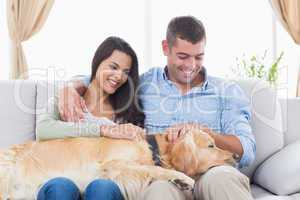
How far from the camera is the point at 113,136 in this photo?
2152 mm

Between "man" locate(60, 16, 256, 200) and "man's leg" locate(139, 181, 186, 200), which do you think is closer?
"man's leg" locate(139, 181, 186, 200)

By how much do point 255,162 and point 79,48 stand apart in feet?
7.11

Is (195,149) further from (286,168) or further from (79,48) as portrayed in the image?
(79,48)

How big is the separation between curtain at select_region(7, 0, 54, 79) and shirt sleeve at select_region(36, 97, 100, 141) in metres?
1.62

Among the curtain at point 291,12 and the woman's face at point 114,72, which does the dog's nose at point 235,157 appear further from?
the curtain at point 291,12

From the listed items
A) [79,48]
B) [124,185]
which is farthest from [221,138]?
[79,48]

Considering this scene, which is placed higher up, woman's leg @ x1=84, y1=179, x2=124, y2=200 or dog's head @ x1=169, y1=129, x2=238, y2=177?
dog's head @ x1=169, y1=129, x2=238, y2=177

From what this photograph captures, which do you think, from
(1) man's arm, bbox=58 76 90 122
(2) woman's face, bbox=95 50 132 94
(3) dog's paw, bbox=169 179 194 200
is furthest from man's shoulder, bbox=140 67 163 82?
(3) dog's paw, bbox=169 179 194 200

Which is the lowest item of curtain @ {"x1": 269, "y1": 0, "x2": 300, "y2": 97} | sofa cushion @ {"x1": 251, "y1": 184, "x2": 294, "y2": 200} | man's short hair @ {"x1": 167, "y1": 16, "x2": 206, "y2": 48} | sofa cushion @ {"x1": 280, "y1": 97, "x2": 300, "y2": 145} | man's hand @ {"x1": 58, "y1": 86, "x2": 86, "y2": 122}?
sofa cushion @ {"x1": 251, "y1": 184, "x2": 294, "y2": 200}

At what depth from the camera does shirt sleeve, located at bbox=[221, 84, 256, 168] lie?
7.20ft

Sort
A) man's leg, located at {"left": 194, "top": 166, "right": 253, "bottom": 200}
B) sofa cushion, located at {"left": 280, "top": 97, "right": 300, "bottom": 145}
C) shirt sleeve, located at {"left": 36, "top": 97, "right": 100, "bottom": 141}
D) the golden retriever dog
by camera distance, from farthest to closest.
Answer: sofa cushion, located at {"left": 280, "top": 97, "right": 300, "bottom": 145} → shirt sleeve, located at {"left": 36, "top": 97, "right": 100, "bottom": 141} → the golden retriever dog → man's leg, located at {"left": 194, "top": 166, "right": 253, "bottom": 200}

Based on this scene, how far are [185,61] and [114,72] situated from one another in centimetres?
32

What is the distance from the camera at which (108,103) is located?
2268 mm

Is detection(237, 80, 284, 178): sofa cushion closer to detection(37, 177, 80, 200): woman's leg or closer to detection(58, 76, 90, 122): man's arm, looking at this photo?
detection(58, 76, 90, 122): man's arm
